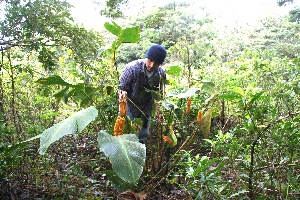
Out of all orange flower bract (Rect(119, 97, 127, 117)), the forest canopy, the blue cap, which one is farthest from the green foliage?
orange flower bract (Rect(119, 97, 127, 117))

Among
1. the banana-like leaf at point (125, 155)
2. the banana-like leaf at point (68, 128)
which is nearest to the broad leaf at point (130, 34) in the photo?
the banana-like leaf at point (68, 128)

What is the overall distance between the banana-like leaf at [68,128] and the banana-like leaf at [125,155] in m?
0.15

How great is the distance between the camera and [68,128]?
1730 millimetres

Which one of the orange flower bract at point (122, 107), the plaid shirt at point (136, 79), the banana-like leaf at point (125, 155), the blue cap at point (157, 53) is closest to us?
the banana-like leaf at point (125, 155)

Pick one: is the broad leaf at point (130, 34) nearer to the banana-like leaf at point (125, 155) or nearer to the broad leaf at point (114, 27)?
the broad leaf at point (114, 27)

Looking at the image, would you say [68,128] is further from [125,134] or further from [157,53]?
[157,53]

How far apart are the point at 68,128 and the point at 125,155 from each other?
1.33ft

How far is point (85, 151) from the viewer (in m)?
4.03

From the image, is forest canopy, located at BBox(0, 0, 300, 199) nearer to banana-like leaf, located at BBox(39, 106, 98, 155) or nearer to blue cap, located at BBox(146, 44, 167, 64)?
banana-like leaf, located at BBox(39, 106, 98, 155)

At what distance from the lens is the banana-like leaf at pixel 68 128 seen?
5.43ft

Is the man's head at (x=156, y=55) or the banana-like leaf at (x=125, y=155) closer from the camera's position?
the banana-like leaf at (x=125, y=155)

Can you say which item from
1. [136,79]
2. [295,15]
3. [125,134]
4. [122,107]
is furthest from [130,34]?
[295,15]

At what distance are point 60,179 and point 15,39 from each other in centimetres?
150

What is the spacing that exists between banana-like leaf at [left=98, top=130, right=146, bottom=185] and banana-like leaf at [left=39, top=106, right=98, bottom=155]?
0.50ft
